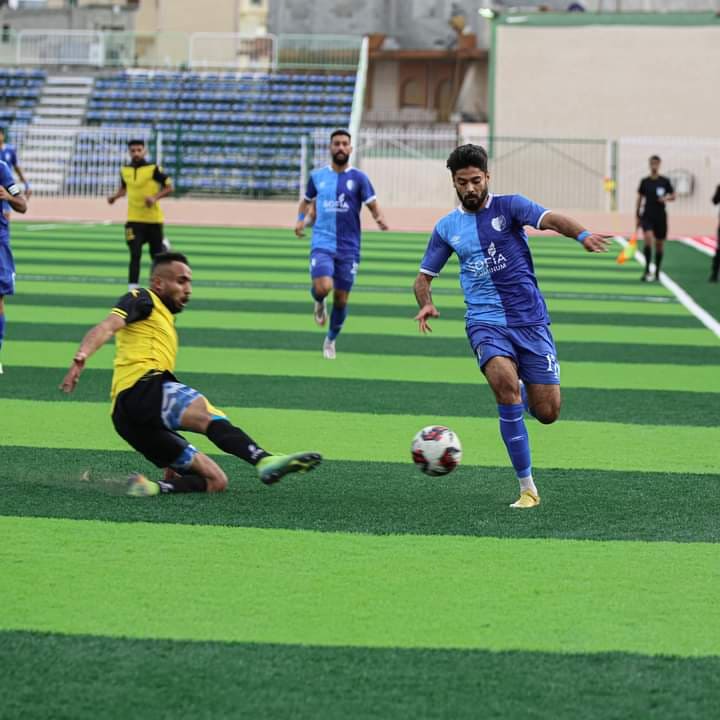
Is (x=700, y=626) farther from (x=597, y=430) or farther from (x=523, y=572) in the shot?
(x=597, y=430)

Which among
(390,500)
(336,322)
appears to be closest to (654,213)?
(336,322)

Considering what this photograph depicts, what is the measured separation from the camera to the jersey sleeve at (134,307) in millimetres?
7582

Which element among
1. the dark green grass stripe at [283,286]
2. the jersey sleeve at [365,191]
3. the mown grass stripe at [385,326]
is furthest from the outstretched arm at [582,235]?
the dark green grass stripe at [283,286]

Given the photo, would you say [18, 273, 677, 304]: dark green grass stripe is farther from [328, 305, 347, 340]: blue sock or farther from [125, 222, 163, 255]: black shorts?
[328, 305, 347, 340]: blue sock

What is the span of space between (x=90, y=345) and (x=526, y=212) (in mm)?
2296

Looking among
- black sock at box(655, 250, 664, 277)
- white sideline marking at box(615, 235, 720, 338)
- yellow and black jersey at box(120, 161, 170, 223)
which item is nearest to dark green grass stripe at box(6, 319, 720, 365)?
white sideline marking at box(615, 235, 720, 338)

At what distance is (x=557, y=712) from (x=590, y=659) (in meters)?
0.55

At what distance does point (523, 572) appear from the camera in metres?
6.33

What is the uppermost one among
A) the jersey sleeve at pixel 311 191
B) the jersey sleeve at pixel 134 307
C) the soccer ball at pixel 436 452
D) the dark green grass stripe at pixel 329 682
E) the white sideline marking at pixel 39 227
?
the jersey sleeve at pixel 311 191

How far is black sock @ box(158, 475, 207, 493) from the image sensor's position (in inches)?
309

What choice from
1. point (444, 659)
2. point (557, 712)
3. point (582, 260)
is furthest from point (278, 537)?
point (582, 260)

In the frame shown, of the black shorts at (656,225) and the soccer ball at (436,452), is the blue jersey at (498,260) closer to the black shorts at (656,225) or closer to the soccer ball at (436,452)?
the soccer ball at (436,452)

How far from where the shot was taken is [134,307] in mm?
7605

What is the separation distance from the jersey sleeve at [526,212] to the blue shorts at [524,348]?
541 millimetres
